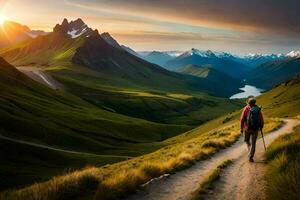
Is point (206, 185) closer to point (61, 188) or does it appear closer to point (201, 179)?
point (201, 179)

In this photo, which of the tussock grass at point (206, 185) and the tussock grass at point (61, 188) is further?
the tussock grass at point (206, 185)

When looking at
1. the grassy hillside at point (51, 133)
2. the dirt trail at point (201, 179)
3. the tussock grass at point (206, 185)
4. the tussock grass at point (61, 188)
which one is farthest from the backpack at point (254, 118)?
the grassy hillside at point (51, 133)

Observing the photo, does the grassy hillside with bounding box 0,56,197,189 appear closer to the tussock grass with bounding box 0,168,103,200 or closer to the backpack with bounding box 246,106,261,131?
the backpack with bounding box 246,106,261,131

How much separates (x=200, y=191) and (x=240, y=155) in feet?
38.3

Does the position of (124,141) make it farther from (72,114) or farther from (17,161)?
(17,161)

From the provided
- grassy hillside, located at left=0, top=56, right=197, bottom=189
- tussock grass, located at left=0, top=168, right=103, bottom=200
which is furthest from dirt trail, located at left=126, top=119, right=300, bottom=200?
grassy hillside, located at left=0, top=56, right=197, bottom=189

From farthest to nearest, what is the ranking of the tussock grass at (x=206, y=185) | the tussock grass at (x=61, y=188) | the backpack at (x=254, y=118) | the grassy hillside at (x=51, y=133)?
1. the grassy hillside at (x=51, y=133)
2. the backpack at (x=254, y=118)
3. the tussock grass at (x=206, y=185)
4. the tussock grass at (x=61, y=188)

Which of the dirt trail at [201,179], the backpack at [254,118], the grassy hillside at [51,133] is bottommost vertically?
the grassy hillside at [51,133]

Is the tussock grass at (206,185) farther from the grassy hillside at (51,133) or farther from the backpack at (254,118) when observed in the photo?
the grassy hillside at (51,133)

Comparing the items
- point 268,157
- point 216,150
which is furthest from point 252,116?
point 216,150

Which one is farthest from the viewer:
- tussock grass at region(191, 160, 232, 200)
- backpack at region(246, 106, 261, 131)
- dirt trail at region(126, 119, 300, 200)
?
backpack at region(246, 106, 261, 131)

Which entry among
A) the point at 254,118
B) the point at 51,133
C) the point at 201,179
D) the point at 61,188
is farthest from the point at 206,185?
the point at 51,133

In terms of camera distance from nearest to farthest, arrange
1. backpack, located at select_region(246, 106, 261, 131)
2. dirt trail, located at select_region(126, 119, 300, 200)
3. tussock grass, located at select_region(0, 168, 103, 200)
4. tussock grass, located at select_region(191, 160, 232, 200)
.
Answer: tussock grass, located at select_region(0, 168, 103, 200), tussock grass, located at select_region(191, 160, 232, 200), dirt trail, located at select_region(126, 119, 300, 200), backpack, located at select_region(246, 106, 261, 131)

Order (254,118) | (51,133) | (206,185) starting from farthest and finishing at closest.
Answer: (51,133), (254,118), (206,185)
